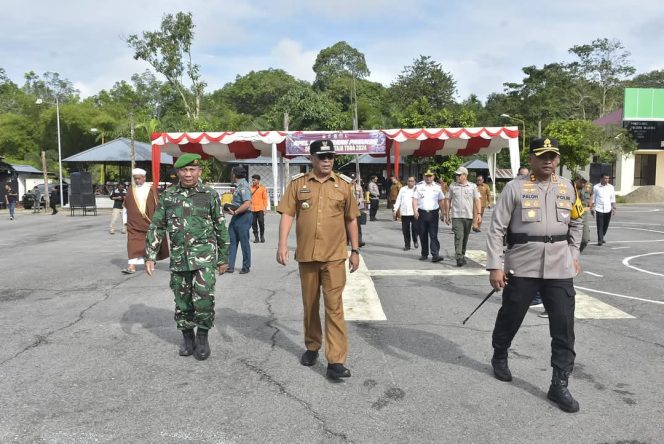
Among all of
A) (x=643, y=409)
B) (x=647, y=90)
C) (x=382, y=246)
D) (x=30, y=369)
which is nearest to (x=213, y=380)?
(x=30, y=369)

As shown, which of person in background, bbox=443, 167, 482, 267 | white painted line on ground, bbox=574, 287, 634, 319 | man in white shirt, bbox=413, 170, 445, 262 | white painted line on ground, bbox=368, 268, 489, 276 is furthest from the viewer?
man in white shirt, bbox=413, 170, 445, 262

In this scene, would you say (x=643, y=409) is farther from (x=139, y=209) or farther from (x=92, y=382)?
(x=139, y=209)

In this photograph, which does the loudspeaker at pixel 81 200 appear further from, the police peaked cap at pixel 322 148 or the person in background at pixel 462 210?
the police peaked cap at pixel 322 148

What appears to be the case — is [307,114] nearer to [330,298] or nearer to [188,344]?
[188,344]

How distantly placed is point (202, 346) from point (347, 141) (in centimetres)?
1728

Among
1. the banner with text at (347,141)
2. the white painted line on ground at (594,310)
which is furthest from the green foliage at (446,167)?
the white painted line on ground at (594,310)

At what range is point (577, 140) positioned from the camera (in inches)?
1425

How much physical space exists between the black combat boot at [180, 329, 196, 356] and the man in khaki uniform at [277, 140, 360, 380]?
3.81 ft

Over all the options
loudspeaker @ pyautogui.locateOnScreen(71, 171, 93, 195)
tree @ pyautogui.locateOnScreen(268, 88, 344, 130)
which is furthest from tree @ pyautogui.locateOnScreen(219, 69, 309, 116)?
loudspeaker @ pyautogui.locateOnScreen(71, 171, 93, 195)

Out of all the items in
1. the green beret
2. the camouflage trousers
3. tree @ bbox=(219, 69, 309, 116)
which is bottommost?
the camouflage trousers

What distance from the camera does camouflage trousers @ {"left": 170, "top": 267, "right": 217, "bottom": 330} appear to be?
15.3 ft

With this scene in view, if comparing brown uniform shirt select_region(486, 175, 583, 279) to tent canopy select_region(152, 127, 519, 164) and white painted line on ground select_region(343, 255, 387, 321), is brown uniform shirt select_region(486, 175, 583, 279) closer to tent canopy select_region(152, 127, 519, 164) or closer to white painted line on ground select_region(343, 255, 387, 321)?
white painted line on ground select_region(343, 255, 387, 321)

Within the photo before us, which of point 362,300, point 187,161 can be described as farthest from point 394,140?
point 187,161

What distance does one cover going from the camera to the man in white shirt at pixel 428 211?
10484 mm
